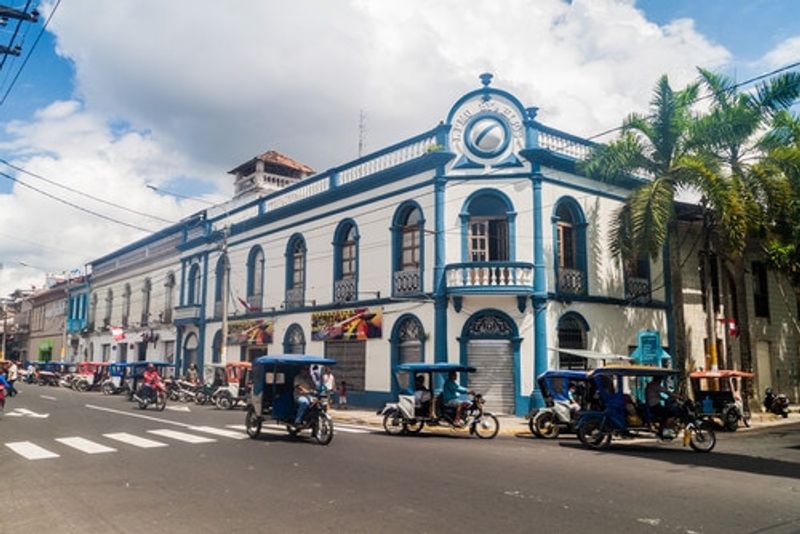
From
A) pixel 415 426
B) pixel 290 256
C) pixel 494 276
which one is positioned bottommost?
pixel 415 426

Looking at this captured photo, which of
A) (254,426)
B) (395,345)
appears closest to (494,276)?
(395,345)

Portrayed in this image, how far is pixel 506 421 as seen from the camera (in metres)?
19.6

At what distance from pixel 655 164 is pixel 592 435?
11021 millimetres

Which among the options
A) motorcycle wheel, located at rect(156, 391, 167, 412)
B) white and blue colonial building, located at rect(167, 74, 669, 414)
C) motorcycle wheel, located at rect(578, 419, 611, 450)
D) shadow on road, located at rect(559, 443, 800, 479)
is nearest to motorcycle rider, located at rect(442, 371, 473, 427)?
shadow on road, located at rect(559, 443, 800, 479)

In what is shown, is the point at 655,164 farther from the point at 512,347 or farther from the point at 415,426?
the point at 415,426

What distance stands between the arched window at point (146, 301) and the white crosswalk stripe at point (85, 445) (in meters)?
30.6

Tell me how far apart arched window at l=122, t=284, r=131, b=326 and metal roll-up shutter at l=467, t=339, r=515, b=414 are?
32880 mm

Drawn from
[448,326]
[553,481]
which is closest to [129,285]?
[448,326]

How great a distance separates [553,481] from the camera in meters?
9.40

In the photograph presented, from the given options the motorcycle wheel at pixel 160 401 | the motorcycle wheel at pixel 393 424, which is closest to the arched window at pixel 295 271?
the motorcycle wheel at pixel 160 401

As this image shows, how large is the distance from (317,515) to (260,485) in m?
2.04

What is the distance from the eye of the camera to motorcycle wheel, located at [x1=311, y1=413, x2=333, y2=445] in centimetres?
1362

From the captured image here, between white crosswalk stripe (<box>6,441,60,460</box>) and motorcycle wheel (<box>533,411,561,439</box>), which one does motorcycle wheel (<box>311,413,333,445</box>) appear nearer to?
white crosswalk stripe (<box>6,441,60,460</box>)

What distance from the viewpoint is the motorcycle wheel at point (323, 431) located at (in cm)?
1362
